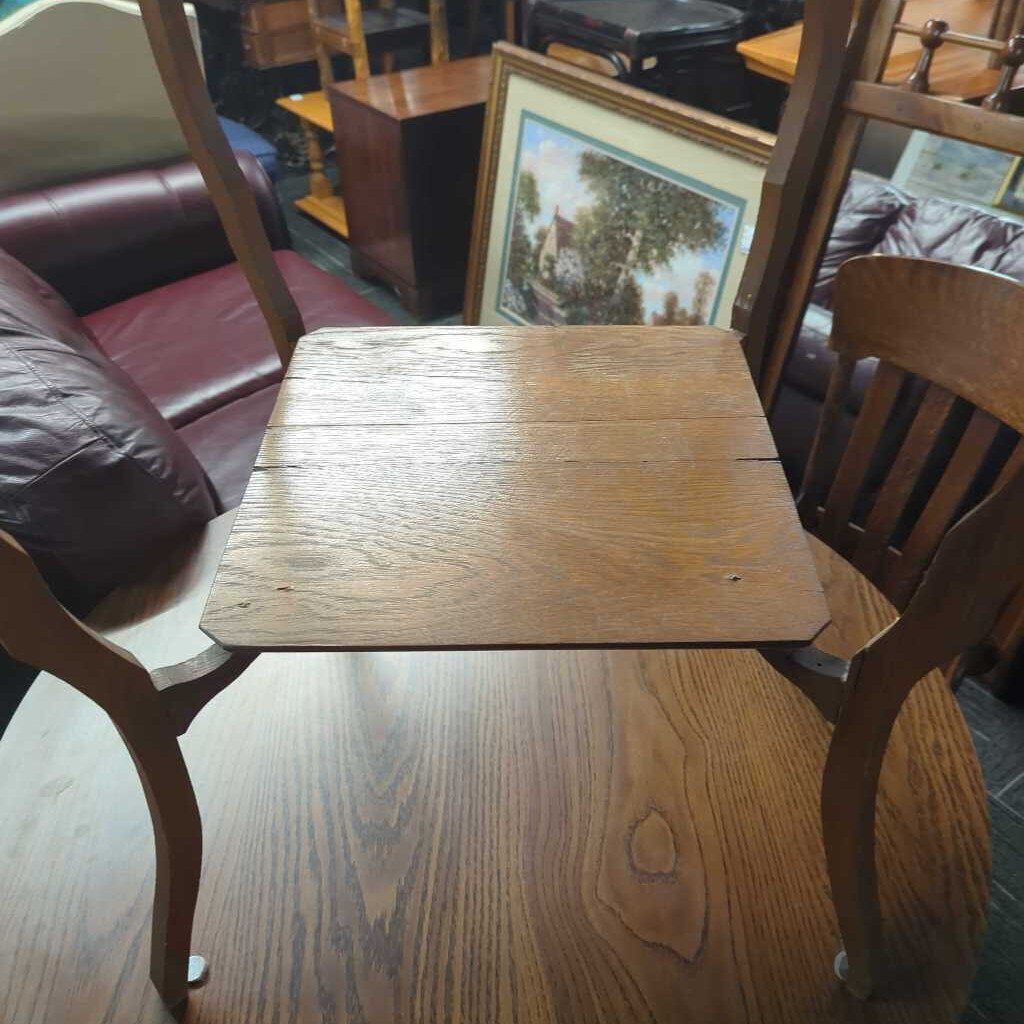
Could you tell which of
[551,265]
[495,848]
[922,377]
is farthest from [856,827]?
[551,265]

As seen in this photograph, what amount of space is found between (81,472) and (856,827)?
820mm

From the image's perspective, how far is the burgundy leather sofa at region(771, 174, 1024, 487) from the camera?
1.56 metres

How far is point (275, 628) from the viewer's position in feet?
1.89

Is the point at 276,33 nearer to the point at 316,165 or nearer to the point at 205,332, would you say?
the point at 316,165

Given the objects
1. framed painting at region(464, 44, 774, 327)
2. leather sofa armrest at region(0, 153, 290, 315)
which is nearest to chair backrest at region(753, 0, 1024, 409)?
framed painting at region(464, 44, 774, 327)

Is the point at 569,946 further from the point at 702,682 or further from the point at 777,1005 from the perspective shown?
the point at 702,682

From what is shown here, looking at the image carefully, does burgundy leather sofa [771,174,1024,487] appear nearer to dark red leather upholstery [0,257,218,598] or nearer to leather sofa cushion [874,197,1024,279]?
leather sofa cushion [874,197,1024,279]

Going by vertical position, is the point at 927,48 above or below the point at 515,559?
above

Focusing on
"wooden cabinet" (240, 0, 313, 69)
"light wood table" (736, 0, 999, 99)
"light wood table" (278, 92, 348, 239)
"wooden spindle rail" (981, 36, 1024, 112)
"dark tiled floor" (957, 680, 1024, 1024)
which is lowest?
"dark tiled floor" (957, 680, 1024, 1024)

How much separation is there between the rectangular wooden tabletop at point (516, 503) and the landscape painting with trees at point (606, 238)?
0.77 meters

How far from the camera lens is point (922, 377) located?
934mm

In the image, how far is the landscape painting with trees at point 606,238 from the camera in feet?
5.09

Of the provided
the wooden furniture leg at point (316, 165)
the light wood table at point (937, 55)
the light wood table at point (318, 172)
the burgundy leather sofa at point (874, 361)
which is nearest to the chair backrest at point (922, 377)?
the burgundy leather sofa at point (874, 361)

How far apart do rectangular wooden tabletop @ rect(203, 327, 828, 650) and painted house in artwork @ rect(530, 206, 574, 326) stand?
1.04 m
